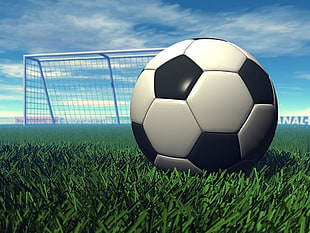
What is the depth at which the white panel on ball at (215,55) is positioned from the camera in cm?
291

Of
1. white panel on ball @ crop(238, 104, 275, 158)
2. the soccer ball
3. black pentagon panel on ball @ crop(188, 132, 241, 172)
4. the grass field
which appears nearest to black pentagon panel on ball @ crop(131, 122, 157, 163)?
the soccer ball

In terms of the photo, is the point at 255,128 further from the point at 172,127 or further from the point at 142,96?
the point at 142,96

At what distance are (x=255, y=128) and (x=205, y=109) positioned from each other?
1.61 feet

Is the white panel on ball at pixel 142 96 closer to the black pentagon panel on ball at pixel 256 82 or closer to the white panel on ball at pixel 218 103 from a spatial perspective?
the white panel on ball at pixel 218 103

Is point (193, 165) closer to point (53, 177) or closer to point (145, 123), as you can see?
point (145, 123)

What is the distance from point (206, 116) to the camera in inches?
110

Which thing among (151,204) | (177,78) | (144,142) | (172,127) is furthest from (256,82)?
(151,204)

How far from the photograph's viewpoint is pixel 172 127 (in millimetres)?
2855

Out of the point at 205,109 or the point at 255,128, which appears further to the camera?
the point at 255,128

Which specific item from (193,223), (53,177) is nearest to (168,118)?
(53,177)

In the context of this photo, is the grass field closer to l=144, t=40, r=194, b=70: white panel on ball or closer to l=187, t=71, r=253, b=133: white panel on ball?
l=187, t=71, r=253, b=133: white panel on ball

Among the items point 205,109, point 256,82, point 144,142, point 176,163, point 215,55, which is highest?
point 215,55

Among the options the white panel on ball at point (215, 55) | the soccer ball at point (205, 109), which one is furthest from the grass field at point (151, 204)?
the white panel on ball at point (215, 55)

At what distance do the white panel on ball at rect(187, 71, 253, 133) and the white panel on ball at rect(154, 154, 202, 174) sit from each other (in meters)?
0.34
